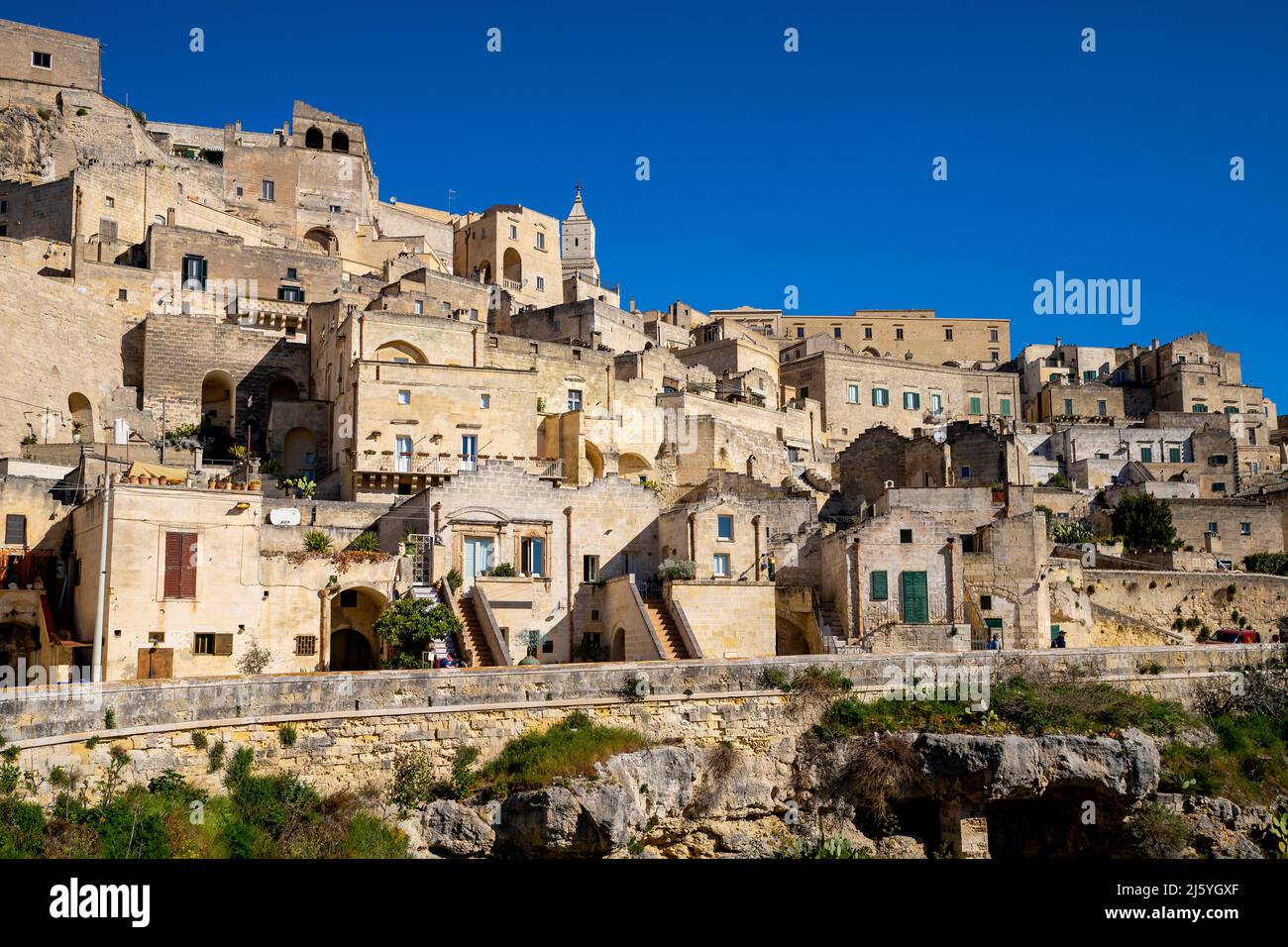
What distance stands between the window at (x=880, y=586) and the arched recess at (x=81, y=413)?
27.8 m

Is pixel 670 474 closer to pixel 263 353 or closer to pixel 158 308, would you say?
A: pixel 263 353

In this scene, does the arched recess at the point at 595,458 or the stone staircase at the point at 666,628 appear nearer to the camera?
the stone staircase at the point at 666,628

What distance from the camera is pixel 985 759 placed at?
2900cm

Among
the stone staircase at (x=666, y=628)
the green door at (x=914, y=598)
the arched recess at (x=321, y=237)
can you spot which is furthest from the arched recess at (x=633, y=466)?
the arched recess at (x=321, y=237)

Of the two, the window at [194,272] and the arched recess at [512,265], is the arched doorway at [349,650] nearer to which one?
the window at [194,272]

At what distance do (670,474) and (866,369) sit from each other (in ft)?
64.6

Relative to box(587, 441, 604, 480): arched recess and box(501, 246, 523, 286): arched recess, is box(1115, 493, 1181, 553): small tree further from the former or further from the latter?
box(501, 246, 523, 286): arched recess

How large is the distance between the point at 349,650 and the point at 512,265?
4260 cm

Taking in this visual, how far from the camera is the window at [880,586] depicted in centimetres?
3484

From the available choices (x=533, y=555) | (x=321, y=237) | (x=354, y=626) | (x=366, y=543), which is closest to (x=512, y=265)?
(x=321, y=237)

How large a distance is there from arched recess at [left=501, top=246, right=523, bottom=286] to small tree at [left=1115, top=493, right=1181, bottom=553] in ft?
120

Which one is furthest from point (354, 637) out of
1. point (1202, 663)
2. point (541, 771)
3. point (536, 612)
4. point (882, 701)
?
point (1202, 663)

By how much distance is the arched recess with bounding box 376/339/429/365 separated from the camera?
44.3 metres

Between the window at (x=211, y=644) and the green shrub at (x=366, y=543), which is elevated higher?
the green shrub at (x=366, y=543)
